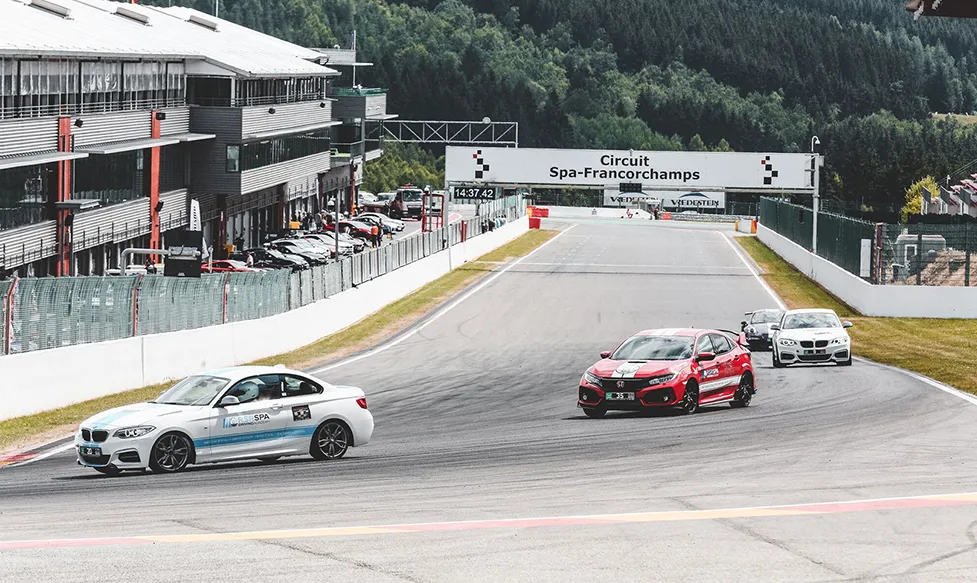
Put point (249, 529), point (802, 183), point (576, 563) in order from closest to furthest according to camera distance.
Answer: point (576, 563)
point (249, 529)
point (802, 183)

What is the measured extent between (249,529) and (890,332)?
109 feet

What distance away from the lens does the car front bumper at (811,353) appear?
109 ft

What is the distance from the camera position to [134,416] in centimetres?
1795

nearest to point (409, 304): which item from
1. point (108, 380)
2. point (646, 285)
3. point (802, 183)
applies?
point (646, 285)

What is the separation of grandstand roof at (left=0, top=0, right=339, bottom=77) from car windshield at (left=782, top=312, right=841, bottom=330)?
26.7 meters

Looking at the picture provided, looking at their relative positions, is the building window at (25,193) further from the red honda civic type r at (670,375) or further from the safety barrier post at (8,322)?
the red honda civic type r at (670,375)

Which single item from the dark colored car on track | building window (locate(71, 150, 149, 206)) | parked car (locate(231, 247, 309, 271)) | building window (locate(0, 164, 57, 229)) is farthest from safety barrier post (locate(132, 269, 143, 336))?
parked car (locate(231, 247, 309, 271))

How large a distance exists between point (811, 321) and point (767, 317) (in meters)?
6.00

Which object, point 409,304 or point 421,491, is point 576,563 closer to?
point 421,491

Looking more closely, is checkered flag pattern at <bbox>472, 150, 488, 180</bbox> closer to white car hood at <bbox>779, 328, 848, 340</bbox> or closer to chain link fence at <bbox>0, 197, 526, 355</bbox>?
chain link fence at <bbox>0, 197, 526, 355</bbox>

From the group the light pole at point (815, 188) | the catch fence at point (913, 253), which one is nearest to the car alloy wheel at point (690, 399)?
the catch fence at point (913, 253)

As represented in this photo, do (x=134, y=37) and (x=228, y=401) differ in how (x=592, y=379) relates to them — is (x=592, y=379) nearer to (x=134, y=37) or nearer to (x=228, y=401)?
(x=228, y=401)

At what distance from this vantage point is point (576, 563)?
11352mm

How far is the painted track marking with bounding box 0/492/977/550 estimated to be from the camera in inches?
488
